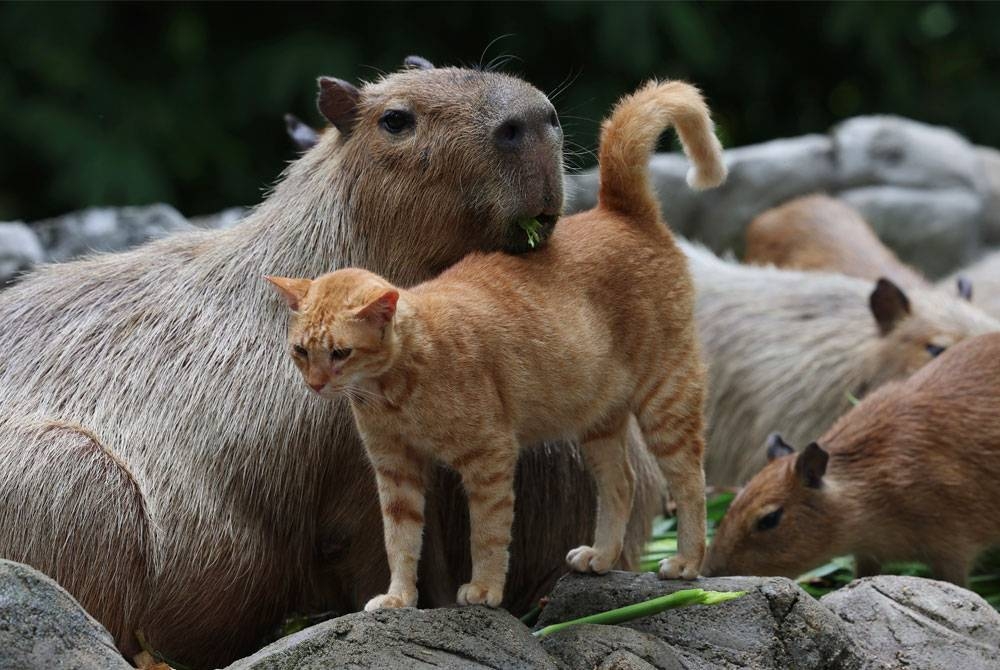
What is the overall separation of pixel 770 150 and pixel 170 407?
5796mm

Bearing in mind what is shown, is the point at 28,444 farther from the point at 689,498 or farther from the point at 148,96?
the point at 148,96

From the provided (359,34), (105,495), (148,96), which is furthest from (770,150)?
(105,495)

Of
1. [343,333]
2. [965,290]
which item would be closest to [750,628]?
[343,333]

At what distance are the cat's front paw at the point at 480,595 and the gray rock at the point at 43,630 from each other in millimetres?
721

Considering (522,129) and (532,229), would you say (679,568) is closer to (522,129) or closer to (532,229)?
(532,229)

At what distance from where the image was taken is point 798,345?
20.8ft

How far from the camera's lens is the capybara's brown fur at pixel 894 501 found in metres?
4.24

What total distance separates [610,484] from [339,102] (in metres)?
1.17

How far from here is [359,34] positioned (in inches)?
344

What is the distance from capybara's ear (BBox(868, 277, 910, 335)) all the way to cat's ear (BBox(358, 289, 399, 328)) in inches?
140

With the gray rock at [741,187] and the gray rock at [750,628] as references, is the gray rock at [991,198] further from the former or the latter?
the gray rock at [750,628]

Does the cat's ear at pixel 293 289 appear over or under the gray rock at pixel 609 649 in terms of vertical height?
over

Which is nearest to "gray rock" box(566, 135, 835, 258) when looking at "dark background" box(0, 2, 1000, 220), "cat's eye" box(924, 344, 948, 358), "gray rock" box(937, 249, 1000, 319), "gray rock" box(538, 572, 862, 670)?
"dark background" box(0, 2, 1000, 220)

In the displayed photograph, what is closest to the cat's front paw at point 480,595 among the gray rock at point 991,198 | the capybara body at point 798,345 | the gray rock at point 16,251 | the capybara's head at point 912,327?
the capybara body at point 798,345
